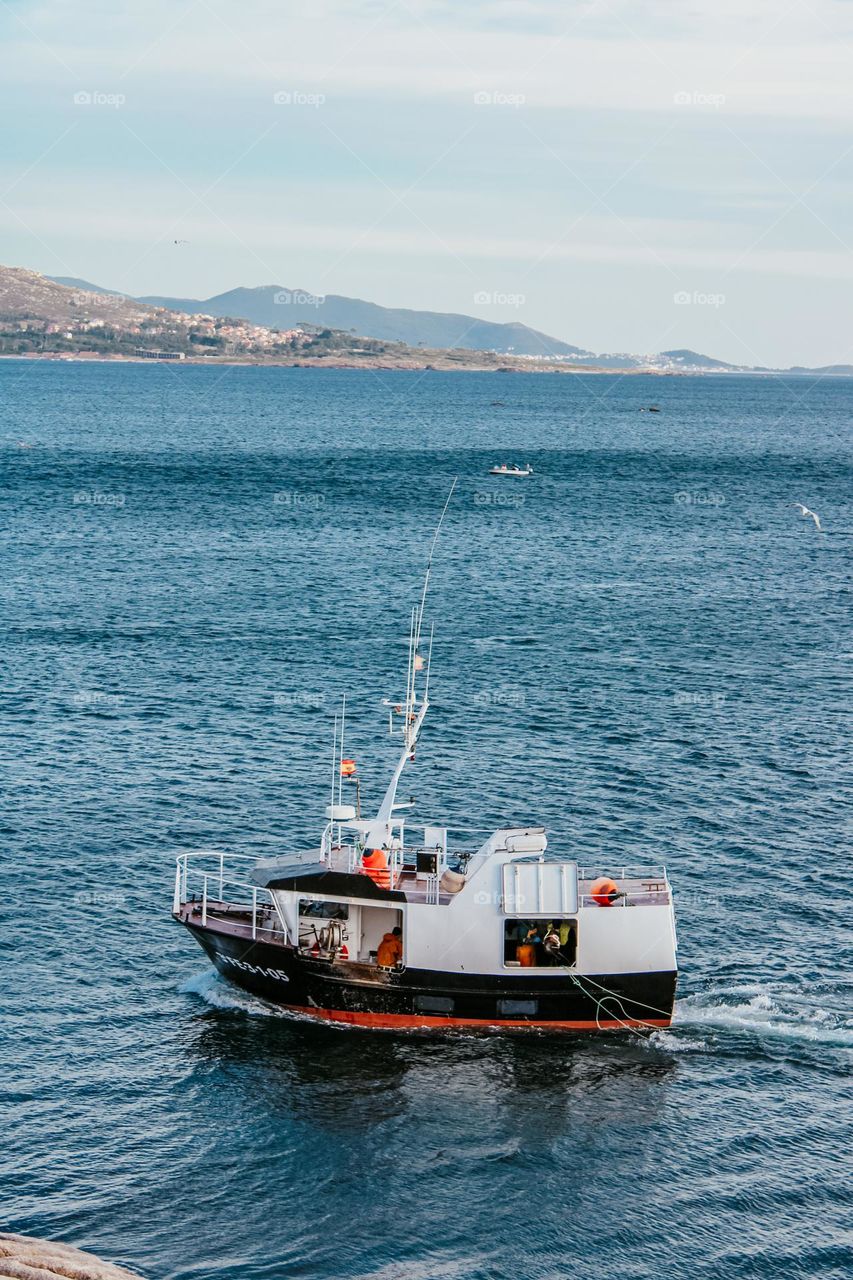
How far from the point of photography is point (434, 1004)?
42781 millimetres

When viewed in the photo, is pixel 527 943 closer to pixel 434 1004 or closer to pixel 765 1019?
pixel 434 1004

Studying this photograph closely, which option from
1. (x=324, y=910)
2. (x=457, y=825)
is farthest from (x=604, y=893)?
(x=457, y=825)

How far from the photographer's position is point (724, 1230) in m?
34.0

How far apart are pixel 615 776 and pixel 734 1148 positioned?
1060 inches

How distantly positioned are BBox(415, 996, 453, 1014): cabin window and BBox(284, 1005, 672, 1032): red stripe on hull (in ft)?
0.79

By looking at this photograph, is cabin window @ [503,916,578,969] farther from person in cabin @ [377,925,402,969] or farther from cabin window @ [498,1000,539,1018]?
person in cabin @ [377,925,402,969]

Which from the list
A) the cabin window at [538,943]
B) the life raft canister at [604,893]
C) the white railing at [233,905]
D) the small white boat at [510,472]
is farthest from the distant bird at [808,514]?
the cabin window at [538,943]

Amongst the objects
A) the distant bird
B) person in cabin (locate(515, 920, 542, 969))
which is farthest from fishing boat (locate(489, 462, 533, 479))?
person in cabin (locate(515, 920, 542, 969))

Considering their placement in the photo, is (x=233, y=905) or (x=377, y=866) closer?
(x=377, y=866)

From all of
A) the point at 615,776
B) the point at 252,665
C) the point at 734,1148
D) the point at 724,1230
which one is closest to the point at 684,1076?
the point at 734,1148

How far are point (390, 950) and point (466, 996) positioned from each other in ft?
8.40

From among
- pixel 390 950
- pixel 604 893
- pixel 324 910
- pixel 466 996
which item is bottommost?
pixel 466 996

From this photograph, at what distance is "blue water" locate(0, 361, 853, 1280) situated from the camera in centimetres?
3434

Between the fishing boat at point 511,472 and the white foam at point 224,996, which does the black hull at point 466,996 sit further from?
the fishing boat at point 511,472
